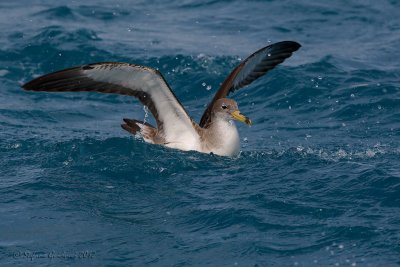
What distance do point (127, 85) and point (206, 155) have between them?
148 cm

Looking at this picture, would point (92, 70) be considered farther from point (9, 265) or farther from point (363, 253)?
point (363, 253)

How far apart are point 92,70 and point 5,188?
187 cm

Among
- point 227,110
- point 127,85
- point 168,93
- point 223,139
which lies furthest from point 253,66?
point 127,85

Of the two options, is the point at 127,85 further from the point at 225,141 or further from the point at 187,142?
the point at 225,141

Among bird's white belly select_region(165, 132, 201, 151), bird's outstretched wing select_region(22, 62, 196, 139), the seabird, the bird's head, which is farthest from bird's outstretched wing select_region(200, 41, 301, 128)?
bird's outstretched wing select_region(22, 62, 196, 139)

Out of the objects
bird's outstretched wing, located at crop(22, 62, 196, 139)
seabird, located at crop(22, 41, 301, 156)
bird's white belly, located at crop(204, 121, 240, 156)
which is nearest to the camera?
bird's outstretched wing, located at crop(22, 62, 196, 139)

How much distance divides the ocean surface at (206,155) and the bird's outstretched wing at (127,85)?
0.48 m

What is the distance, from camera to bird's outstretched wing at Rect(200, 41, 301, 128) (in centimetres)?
1298

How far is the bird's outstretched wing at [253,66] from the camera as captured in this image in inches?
511

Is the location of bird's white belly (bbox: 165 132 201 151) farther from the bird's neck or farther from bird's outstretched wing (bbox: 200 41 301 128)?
bird's outstretched wing (bbox: 200 41 301 128)

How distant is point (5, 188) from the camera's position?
10977 mm

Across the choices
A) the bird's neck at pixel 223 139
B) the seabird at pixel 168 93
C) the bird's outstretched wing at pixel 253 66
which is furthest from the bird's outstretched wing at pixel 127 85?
the bird's outstretched wing at pixel 253 66

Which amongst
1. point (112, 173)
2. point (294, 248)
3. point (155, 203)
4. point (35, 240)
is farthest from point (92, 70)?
point (294, 248)

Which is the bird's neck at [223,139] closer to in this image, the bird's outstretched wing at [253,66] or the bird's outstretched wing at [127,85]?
the bird's outstretched wing at [127,85]
